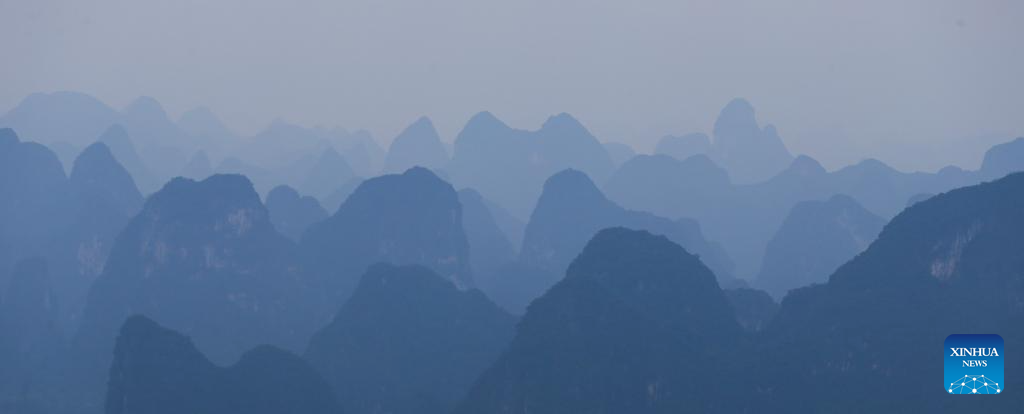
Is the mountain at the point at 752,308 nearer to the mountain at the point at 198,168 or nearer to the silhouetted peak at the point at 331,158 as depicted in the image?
the mountain at the point at 198,168

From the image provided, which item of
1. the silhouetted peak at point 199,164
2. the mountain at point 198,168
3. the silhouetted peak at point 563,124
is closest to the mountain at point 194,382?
the mountain at point 198,168

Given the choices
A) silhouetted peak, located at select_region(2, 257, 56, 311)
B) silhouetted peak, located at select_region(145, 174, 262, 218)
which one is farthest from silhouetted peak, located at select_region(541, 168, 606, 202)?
silhouetted peak, located at select_region(2, 257, 56, 311)

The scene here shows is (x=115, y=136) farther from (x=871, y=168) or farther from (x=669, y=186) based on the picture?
(x=871, y=168)

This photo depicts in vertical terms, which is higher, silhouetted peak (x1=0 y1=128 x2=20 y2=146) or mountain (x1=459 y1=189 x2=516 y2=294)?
silhouetted peak (x1=0 y1=128 x2=20 y2=146)

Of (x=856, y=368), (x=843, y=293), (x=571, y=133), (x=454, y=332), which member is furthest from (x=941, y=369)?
(x=571, y=133)
